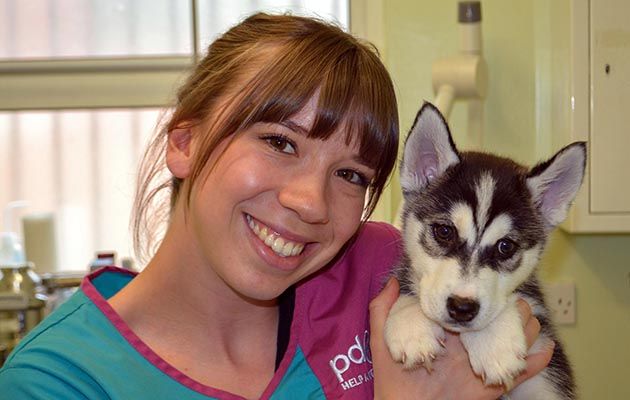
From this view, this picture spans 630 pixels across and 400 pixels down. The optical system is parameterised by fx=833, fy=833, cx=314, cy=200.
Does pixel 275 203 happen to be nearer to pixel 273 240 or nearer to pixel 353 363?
pixel 273 240

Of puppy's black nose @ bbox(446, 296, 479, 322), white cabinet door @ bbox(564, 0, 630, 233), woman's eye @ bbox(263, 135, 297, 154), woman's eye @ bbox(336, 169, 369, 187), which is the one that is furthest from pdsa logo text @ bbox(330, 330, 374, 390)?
white cabinet door @ bbox(564, 0, 630, 233)

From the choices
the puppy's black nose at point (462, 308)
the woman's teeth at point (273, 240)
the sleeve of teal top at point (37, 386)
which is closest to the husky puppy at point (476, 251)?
the puppy's black nose at point (462, 308)

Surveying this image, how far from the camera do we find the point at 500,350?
58.8 inches

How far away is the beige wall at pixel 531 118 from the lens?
2.69 metres

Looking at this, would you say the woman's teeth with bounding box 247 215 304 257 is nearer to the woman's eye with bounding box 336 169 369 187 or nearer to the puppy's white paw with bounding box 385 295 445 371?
the woman's eye with bounding box 336 169 369 187

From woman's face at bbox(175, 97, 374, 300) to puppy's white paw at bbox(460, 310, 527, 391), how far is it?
0.31 metres

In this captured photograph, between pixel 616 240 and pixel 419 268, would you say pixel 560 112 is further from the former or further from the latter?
pixel 419 268

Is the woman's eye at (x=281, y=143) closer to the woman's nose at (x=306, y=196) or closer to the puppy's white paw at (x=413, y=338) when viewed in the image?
the woman's nose at (x=306, y=196)

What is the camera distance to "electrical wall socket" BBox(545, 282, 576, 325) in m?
2.67

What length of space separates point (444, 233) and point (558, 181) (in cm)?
28

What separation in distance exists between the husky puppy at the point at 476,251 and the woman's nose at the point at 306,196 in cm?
29

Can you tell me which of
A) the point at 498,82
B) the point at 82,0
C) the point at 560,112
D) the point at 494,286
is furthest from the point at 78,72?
the point at 494,286

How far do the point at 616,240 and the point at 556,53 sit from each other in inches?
25.5

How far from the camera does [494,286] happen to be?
155cm
